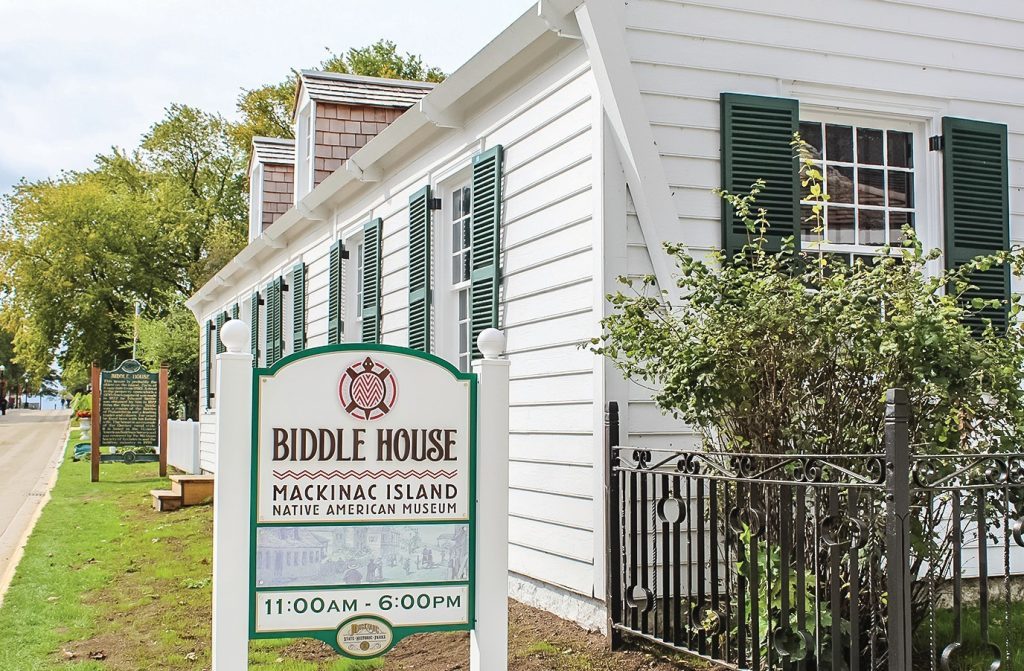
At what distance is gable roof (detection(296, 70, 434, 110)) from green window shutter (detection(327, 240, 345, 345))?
2.26m

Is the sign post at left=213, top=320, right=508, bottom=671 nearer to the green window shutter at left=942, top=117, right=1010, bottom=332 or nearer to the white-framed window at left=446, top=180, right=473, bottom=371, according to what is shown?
the green window shutter at left=942, top=117, right=1010, bottom=332

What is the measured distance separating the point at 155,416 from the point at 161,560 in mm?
10075

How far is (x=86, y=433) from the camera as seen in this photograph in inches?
1203

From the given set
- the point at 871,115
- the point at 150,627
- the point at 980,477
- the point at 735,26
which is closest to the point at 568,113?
the point at 735,26

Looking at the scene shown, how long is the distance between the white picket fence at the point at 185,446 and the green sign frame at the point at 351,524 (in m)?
16.8

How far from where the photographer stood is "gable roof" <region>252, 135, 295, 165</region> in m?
16.9

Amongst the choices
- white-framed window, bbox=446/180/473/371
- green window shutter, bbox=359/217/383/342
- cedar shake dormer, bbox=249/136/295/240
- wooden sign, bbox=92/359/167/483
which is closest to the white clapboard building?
white-framed window, bbox=446/180/473/371

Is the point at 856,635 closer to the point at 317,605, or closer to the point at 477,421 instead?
the point at 477,421

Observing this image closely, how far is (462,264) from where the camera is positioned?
29.0ft

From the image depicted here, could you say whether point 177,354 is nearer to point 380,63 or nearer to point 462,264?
point 380,63

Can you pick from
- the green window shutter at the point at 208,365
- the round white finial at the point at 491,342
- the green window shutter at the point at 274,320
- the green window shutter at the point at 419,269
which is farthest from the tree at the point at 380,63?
the round white finial at the point at 491,342

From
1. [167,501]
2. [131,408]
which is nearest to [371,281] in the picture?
[167,501]

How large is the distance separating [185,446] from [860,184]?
1719 centimetres

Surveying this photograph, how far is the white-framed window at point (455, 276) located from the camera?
8.91 meters
